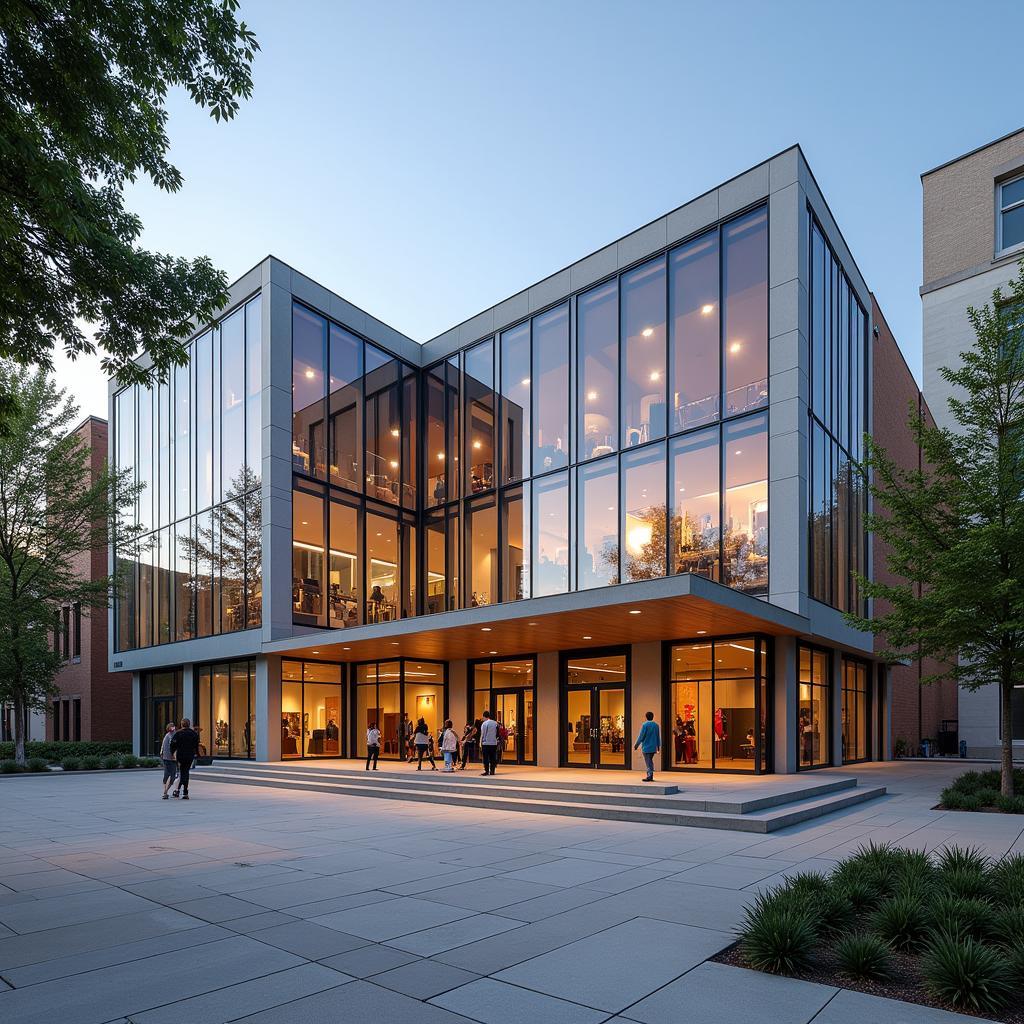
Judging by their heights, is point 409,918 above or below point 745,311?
below

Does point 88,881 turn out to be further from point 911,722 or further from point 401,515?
point 911,722

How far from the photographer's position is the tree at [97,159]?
7.92 m

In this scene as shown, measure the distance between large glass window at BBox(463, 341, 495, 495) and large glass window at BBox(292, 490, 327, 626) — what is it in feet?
19.0

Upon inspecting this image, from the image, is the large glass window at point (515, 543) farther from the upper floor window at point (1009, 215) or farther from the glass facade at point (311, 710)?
the upper floor window at point (1009, 215)

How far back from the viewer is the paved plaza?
550 centimetres

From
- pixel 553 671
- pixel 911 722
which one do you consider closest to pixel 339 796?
pixel 553 671

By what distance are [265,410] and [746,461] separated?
16.9 metres

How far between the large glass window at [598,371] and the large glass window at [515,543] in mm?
3226

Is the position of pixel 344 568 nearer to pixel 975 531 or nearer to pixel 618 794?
pixel 618 794

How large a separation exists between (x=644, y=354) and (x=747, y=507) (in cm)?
612

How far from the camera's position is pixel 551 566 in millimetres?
26828

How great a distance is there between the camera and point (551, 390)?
27953 mm

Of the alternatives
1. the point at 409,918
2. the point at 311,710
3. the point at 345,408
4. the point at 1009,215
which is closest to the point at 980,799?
the point at 409,918

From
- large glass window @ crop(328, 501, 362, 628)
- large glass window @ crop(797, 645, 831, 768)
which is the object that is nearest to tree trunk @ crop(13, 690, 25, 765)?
large glass window @ crop(328, 501, 362, 628)
